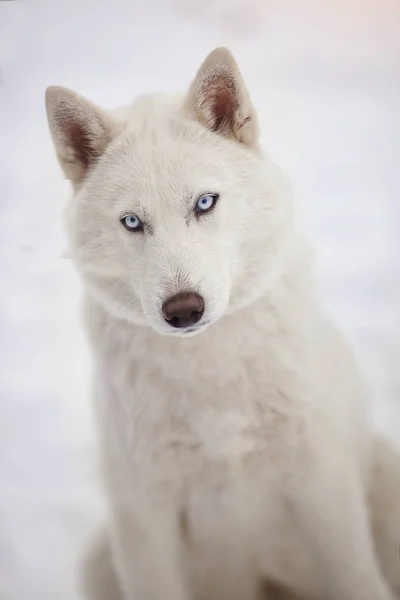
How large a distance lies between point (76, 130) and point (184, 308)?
1.35 feet

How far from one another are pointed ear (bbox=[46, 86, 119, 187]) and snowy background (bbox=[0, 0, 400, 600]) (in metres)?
0.40

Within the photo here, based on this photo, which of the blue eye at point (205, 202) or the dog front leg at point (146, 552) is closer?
the blue eye at point (205, 202)

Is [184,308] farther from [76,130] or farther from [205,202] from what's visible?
[76,130]

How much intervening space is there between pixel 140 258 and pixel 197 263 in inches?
4.8

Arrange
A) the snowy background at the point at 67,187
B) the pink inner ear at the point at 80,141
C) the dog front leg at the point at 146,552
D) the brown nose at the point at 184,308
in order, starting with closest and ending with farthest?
the brown nose at the point at 184,308, the pink inner ear at the point at 80,141, the dog front leg at the point at 146,552, the snowy background at the point at 67,187

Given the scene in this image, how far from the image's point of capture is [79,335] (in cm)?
181

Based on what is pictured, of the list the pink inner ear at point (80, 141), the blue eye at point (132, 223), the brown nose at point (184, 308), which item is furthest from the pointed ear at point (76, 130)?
the brown nose at point (184, 308)

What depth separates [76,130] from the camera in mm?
1318

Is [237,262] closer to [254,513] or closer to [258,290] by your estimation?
[258,290]

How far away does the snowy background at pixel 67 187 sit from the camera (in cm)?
173

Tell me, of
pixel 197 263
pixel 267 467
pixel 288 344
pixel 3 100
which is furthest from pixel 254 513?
pixel 3 100

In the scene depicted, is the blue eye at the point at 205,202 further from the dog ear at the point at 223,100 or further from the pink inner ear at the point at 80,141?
the pink inner ear at the point at 80,141

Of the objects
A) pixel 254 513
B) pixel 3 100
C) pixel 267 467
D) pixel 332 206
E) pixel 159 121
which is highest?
pixel 3 100

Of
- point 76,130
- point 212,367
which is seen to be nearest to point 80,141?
point 76,130
